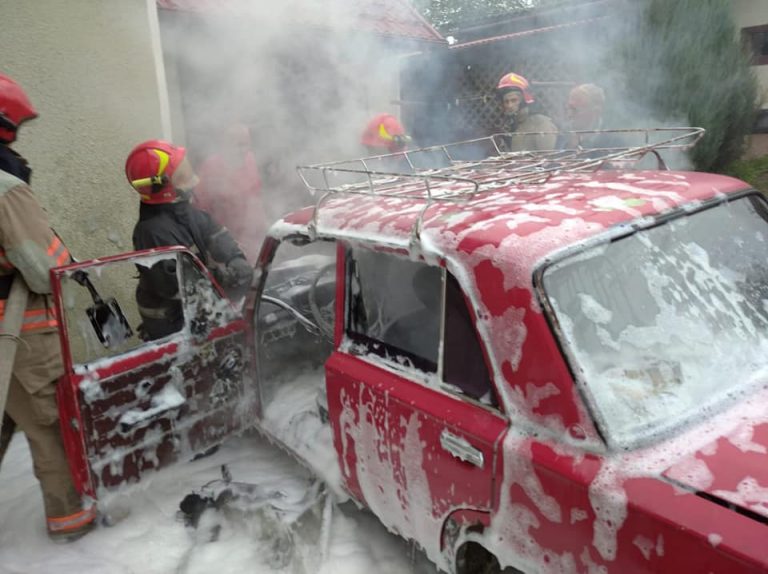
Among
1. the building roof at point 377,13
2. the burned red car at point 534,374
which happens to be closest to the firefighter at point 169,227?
the burned red car at point 534,374

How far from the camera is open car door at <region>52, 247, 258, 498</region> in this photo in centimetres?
257

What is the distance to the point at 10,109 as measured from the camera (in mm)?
2893

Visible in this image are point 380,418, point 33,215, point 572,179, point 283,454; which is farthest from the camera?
point 283,454

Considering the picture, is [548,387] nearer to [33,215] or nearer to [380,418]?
[380,418]

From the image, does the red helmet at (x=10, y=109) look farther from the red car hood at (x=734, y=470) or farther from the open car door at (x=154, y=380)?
the red car hood at (x=734, y=470)

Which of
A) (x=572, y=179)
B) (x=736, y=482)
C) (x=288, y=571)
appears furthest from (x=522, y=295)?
(x=288, y=571)

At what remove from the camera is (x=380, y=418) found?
2137mm

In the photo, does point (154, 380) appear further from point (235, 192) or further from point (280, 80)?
point (280, 80)

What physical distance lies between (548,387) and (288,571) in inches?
62.0

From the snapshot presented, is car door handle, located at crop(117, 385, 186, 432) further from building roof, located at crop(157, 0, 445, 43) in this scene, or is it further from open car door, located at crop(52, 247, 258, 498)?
building roof, located at crop(157, 0, 445, 43)

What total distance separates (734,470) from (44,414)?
110 inches

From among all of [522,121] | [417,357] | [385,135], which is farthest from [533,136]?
[417,357]

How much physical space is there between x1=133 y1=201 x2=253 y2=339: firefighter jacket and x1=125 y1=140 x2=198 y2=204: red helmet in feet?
0.25

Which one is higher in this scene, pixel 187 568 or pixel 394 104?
pixel 394 104
